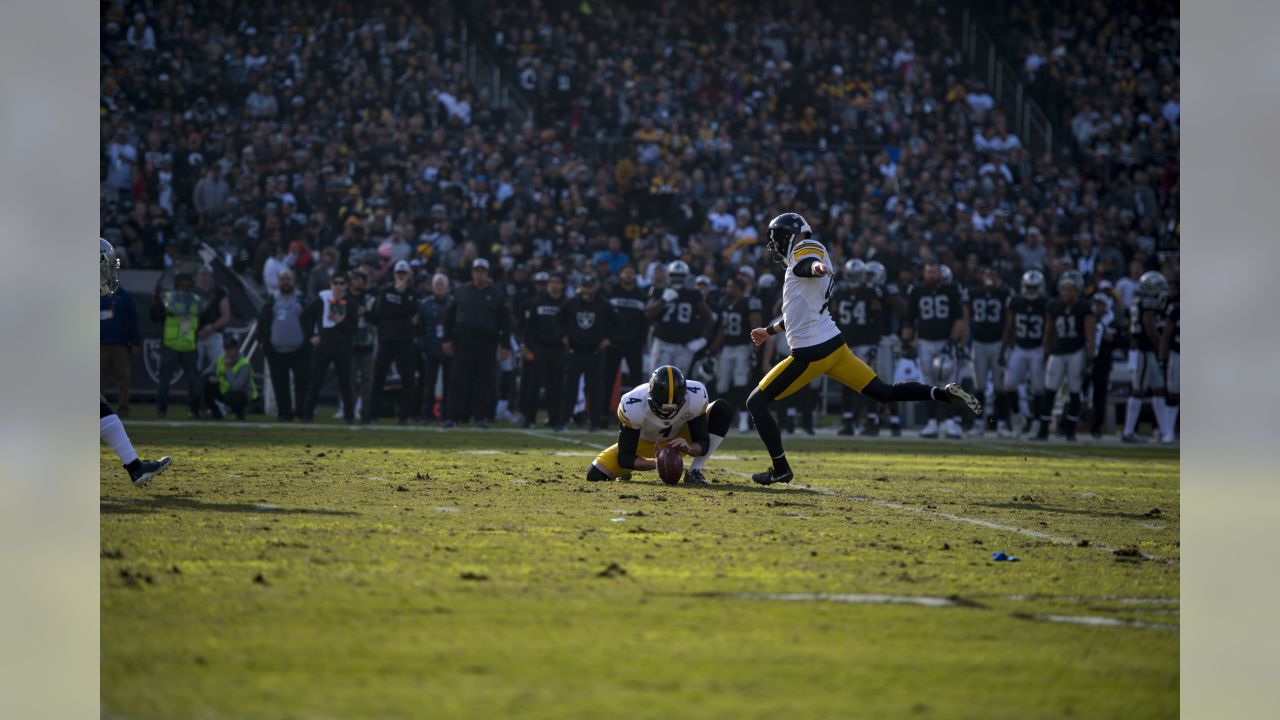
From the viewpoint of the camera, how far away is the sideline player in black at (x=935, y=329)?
59.7 feet

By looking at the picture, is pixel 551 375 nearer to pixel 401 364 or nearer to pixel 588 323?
pixel 588 323

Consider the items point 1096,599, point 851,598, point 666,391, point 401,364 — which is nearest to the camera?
point 851,598

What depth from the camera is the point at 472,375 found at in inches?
706

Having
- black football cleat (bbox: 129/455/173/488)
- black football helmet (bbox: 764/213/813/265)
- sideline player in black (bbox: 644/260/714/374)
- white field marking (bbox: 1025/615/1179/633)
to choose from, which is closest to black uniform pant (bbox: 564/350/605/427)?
sideline player in black (bbox: 644/260/714/374)

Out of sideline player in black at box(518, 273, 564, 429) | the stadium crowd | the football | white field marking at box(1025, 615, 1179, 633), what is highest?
the stadium crowd

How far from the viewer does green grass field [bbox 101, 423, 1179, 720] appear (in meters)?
4.08

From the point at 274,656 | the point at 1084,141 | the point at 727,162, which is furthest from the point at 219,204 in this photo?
the point at 274,656

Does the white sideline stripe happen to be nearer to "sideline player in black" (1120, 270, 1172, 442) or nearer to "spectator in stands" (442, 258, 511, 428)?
"spectator in stands" (442, 258, 511, 428)

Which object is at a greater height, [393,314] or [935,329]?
[393,314]

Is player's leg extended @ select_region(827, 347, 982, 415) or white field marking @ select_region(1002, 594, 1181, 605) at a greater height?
player's leg extended @ select_region(827, 347, 982, 415)

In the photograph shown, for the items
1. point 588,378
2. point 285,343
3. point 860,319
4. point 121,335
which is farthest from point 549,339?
point 121,335

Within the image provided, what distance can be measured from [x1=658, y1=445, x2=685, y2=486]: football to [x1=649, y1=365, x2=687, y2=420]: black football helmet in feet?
1.14

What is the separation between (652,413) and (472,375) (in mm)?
8377
